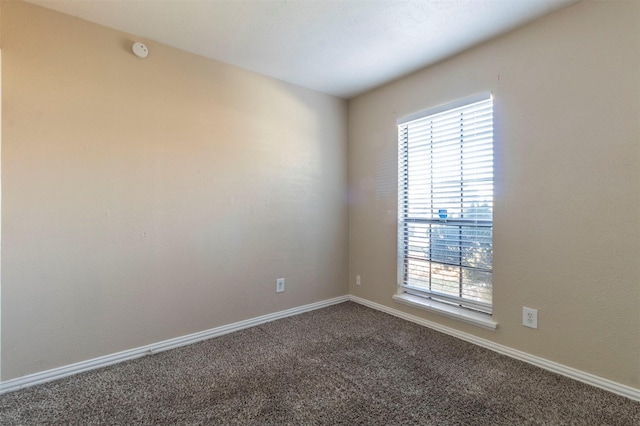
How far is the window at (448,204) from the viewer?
2391mm

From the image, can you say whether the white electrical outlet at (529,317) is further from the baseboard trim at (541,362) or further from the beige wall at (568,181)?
the baseboard trim at (541,362)

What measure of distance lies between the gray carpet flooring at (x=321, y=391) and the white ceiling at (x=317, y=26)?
7.57 feet

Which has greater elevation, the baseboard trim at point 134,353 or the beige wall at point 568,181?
the beige wall at point 568,181

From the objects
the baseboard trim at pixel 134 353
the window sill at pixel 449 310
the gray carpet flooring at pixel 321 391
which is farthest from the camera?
the window sill at pixel 449 310

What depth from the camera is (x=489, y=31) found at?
2.18 m

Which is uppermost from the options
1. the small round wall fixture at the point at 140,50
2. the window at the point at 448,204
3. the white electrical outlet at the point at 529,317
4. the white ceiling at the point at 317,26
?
the white ceiling at the point at 317,26

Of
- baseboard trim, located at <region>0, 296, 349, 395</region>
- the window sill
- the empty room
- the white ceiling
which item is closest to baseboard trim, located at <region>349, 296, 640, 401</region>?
the empty room

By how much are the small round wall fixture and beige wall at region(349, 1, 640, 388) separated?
236cm

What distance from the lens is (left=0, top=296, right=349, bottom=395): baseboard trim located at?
187 centimetres

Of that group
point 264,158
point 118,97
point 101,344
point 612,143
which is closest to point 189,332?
point 101,344

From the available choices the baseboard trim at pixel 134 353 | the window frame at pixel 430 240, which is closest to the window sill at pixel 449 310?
the window frame at pixel 430 240

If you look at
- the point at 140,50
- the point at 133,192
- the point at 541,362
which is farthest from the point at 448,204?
the point at 140,50

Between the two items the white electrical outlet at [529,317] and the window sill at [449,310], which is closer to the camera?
the white electrical outlet at [529,317]

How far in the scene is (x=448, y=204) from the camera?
2625 millimetres
